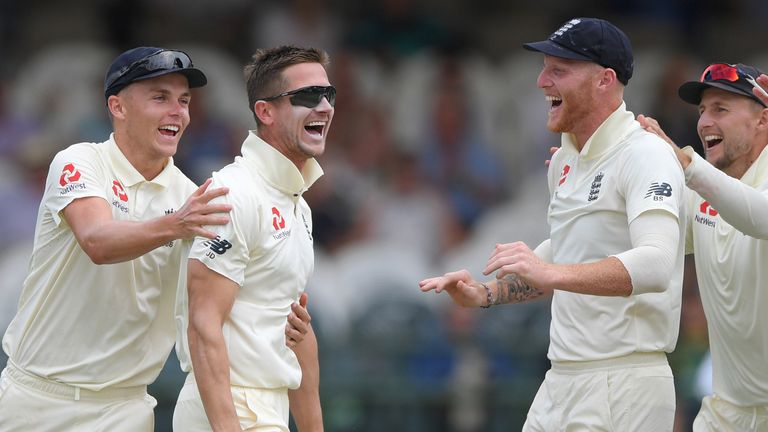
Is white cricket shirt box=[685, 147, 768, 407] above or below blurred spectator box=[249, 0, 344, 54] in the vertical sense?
below

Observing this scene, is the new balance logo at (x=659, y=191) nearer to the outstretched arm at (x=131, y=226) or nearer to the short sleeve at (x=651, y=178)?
the short sleeve at (x=651, y=178)

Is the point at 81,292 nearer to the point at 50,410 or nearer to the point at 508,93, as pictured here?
the point at 50,410

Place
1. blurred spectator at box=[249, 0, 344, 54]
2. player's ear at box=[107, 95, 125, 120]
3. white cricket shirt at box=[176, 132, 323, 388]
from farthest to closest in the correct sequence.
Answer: blurred spectator at box=[249, 0, 344, 54] < player's ear at box=[107, 95, 125, 120] < white cricket shirt at box=[176, 132, 323, 388]

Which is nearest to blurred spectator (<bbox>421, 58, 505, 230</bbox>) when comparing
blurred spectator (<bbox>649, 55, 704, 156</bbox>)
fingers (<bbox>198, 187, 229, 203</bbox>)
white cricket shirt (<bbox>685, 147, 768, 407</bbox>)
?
blurred spectator (<bbox>649, 55, 704, 156</bbox>)

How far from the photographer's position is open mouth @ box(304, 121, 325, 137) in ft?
17.8

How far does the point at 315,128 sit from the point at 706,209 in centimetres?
193

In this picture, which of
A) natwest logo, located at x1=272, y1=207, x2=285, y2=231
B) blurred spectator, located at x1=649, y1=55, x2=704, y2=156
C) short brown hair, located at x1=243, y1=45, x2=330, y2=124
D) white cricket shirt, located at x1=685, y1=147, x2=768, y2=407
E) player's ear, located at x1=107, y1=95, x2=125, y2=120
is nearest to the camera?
natwest logo, located at x1=272, y1=207, x2=285, y2=231

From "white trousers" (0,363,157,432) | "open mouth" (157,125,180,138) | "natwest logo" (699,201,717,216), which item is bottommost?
"white trousers" (0,363,157,432)

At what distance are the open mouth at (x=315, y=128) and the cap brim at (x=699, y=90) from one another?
70.9 inches

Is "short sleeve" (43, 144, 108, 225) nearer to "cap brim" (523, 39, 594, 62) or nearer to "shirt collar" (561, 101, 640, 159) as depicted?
"cap brim" (523, 39, 594, 62)

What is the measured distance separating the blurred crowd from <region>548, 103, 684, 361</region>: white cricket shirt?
3803 mm

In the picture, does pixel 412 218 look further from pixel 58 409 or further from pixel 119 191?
pixel 58 409

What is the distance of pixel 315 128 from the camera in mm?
5500

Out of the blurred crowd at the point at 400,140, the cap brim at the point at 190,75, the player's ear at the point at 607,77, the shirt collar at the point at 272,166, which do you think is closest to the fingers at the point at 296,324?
the shirt collar at the point at 272,166
